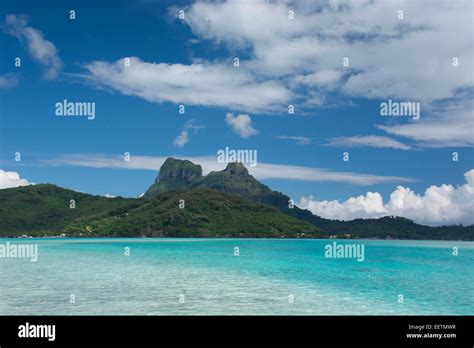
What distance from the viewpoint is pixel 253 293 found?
29047 millimetres
